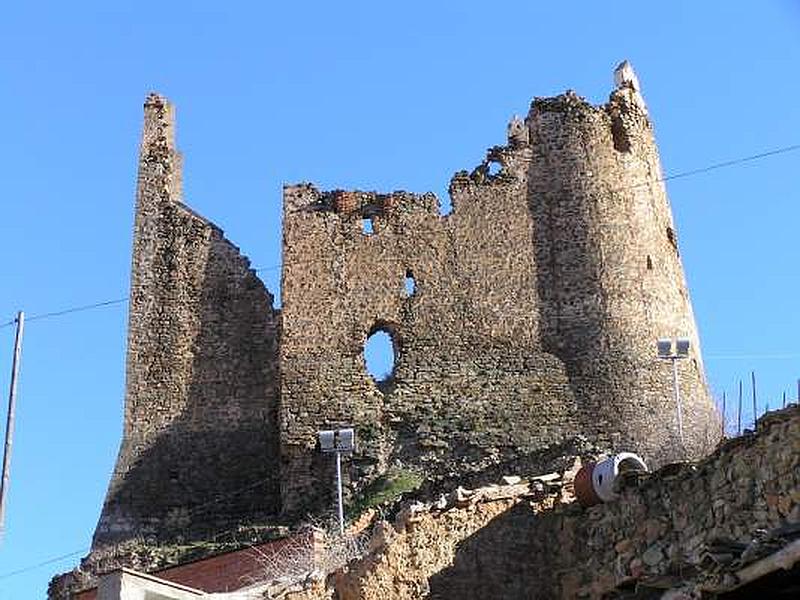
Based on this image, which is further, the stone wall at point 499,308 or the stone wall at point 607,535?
the stone wall at point 499,308

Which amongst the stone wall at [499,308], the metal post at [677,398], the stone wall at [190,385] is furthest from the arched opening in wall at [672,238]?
the stone wall at [190,385]

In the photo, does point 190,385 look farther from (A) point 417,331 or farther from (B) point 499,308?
(B) point 499,308

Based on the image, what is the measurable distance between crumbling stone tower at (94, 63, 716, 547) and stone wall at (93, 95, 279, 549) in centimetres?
4

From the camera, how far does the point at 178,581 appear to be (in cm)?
1955

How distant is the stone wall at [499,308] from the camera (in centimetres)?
2634

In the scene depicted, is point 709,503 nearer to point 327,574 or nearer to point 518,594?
point 518,594

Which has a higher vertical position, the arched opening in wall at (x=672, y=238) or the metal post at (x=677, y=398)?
the arched opening in wall at (x=672, y=238)

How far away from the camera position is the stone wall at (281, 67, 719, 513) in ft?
86.4

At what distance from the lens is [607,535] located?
1518cm

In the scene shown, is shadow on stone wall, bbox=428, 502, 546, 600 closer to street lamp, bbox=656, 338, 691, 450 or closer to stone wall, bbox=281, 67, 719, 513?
street lamp, bbox=656, 338, 691, 450

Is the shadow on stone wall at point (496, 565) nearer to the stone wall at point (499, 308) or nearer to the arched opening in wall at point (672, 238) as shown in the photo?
the stone wall at point (499, 308)

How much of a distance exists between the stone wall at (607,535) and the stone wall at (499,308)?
949cm

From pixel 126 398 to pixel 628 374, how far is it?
8905mm

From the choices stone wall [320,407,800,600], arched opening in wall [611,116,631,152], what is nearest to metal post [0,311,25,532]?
stone wall [320,407,800,600]
